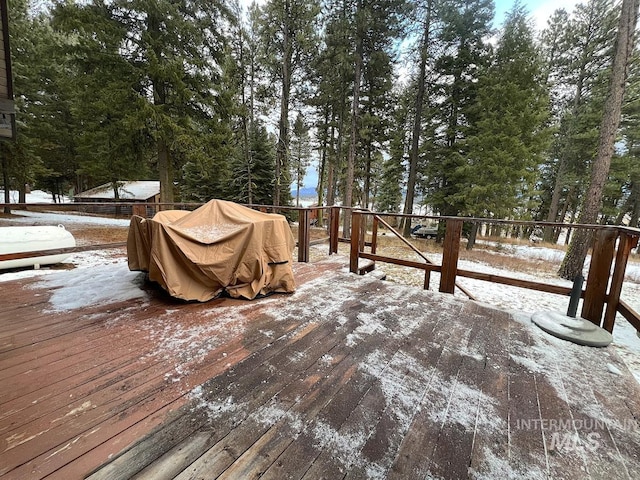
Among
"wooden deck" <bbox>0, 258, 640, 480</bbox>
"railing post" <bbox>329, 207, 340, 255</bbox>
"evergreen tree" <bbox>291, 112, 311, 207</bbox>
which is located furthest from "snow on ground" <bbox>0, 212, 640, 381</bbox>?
"evergreen tree" <bbox>291, 112, 311, 207</bbox>

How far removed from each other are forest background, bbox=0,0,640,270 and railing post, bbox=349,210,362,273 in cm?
693

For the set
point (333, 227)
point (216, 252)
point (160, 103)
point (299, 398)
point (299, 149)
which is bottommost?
point (299, 398)

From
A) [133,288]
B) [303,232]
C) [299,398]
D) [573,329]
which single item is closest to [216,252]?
[133,288]

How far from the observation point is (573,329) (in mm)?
2182

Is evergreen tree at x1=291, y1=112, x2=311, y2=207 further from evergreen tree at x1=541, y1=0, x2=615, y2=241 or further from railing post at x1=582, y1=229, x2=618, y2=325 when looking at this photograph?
railing post at x1=582, y1=229, x2=618, y2=325

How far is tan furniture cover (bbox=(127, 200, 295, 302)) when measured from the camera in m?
2.43

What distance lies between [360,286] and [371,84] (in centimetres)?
1084

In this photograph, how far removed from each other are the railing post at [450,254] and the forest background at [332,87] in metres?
7.47

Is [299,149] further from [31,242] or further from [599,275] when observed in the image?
[599,275]

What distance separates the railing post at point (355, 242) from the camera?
12.5ft

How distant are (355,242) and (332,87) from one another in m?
9.22

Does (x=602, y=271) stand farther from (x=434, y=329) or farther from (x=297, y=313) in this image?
(x=297, y=313)

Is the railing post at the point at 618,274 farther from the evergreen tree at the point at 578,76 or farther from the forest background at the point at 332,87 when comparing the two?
the evergreen tree at the point at 578,76

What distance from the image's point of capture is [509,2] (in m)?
9.62
